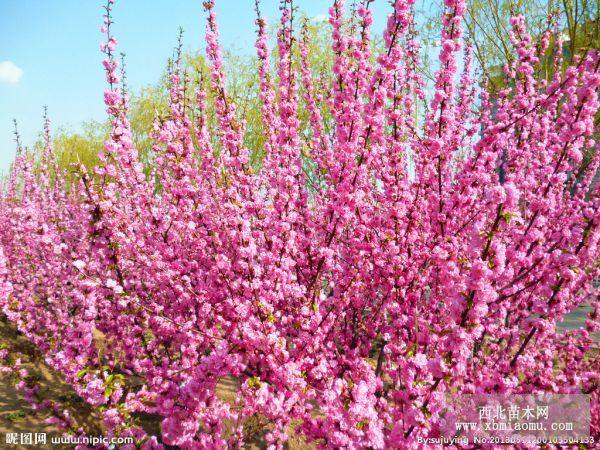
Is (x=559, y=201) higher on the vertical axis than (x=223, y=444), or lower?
higher

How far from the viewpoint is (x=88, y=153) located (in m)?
27.5

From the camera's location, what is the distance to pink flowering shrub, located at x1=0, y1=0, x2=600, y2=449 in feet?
9.48

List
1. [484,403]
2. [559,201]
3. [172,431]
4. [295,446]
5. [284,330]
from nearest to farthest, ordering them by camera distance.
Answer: [484,403] → [172,431] → [284,330] → [295,446] → [559,201]

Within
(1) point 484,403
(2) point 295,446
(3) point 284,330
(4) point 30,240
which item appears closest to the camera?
(1) point 484,403

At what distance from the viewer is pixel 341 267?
4.27 m

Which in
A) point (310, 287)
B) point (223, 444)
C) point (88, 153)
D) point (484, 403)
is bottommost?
point (223, 444)

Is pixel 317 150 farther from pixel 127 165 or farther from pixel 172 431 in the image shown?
pixel 172 431

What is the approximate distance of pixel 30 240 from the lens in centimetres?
728

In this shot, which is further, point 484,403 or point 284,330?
point 284,330

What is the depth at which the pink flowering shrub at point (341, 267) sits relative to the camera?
2889 mm

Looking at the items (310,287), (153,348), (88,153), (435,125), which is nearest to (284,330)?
(310,287)

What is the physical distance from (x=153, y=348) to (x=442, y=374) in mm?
3147

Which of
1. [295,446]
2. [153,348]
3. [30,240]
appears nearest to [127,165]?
[153,348]

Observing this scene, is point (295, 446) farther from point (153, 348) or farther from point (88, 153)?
point (88, 153)
